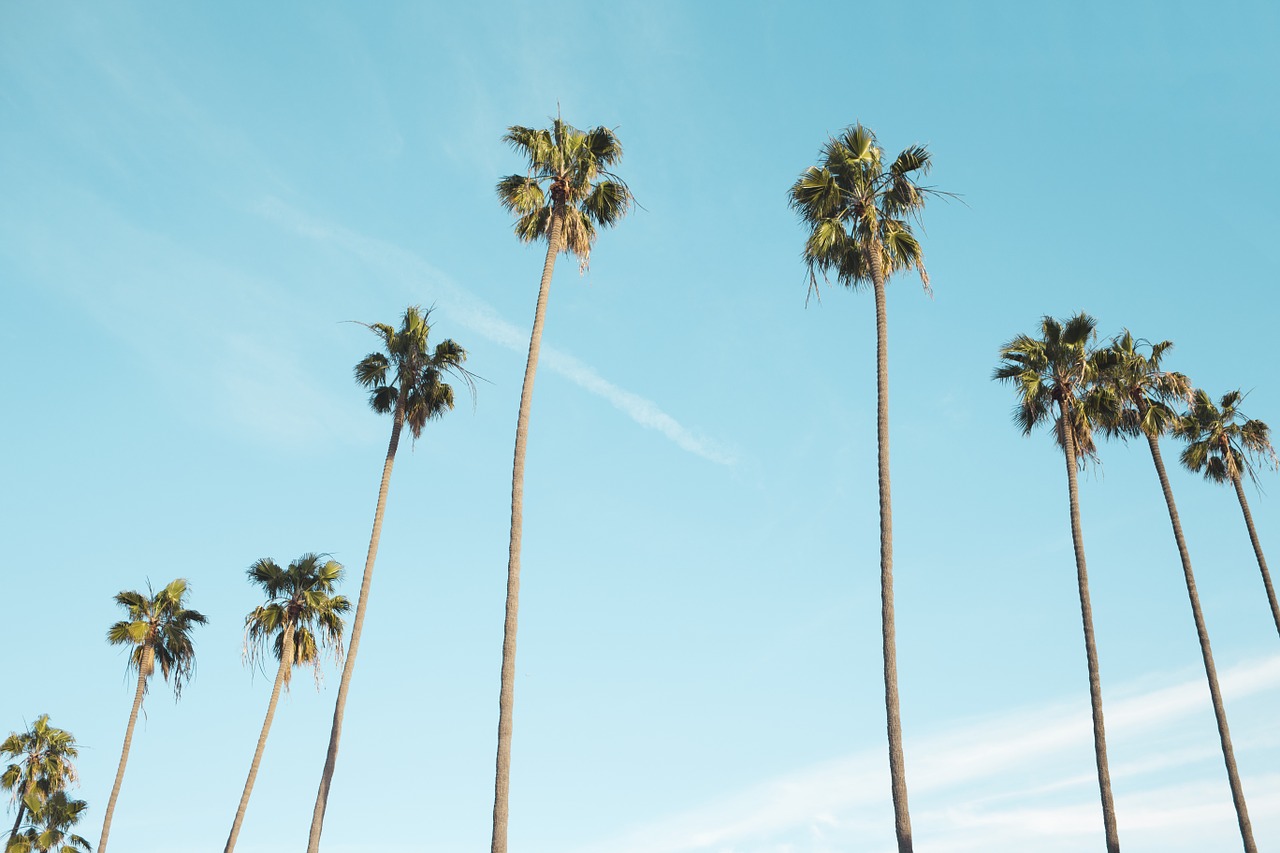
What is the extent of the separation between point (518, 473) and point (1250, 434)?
33393mm

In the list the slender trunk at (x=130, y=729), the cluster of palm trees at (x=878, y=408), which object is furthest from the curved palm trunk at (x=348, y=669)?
the slender trunk at (x=130, y=729)

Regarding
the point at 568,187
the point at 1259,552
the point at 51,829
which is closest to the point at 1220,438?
the point at 1259,552

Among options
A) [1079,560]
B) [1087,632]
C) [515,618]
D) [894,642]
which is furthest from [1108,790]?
[515,618]

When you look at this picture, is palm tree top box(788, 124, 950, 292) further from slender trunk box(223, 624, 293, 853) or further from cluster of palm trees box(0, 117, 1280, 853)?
slender trunk box(223, 624, 293, 853)

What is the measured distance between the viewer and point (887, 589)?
930 inches

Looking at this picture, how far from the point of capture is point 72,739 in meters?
54.7

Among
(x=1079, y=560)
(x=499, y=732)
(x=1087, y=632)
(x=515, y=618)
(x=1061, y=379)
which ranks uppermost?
(x=1061, y=379)

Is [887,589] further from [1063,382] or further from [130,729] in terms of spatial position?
[130,729]

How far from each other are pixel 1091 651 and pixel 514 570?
18.9m

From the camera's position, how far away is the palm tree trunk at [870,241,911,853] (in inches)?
845

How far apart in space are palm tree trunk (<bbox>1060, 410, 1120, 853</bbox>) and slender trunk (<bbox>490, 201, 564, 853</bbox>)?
18112mm

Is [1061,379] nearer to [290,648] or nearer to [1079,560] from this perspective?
[1079,560]

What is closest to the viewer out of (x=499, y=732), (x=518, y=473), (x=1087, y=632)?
(x=499, y=732)

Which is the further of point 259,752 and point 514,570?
point 259,752
